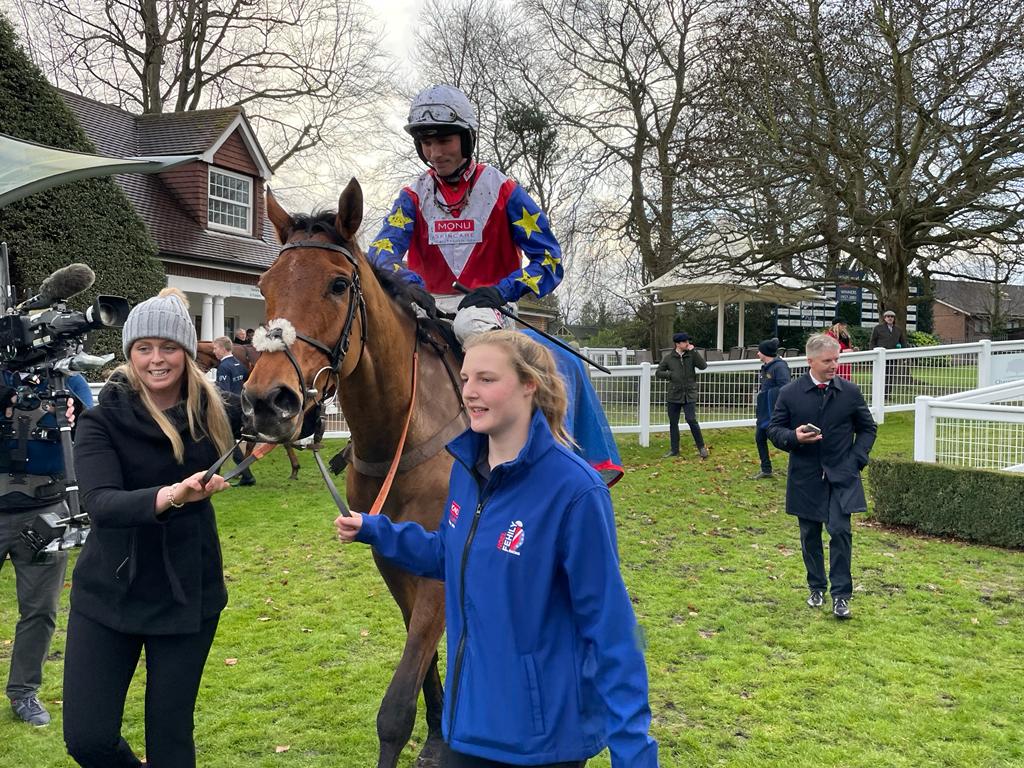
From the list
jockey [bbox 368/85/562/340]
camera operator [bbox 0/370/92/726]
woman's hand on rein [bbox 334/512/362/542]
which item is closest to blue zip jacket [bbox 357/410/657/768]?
woman's hand on rein [bbox 334/512/362/542]

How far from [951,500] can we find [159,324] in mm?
7736

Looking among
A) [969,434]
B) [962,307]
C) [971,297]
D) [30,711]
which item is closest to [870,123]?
[969,434]

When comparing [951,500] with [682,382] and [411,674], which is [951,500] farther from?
[411,674]

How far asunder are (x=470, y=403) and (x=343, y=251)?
116 centimetres

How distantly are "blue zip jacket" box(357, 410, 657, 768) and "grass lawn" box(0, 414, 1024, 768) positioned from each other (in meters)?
2.02

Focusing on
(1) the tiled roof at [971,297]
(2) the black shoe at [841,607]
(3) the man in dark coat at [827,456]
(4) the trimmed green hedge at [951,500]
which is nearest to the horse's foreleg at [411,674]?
(3) the man in dark coat at [827,456]

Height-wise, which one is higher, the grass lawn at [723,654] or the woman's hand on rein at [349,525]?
the woman's hand on rein at [349,525]

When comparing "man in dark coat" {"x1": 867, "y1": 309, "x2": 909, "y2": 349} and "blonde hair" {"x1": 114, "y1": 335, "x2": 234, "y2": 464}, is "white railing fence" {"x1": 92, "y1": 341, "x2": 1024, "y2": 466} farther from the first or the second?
"blonde hair" {"x1": 114, "y1": 335, "x2": 234, "y2": 464}

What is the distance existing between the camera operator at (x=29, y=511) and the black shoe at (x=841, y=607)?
15.4 ft

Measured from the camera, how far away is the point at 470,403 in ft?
6.88

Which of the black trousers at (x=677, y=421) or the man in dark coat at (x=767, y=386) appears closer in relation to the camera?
the man in dark coat at (x=767, y=386)

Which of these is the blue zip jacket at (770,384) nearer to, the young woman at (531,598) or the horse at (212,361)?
the horse at (212,361)

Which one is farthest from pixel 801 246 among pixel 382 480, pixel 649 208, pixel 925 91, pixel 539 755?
pixel 539 755

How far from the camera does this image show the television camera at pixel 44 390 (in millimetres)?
3996
